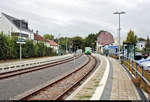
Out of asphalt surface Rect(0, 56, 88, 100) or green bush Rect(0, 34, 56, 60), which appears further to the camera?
green bush Rect(0, 34, 56, 60)

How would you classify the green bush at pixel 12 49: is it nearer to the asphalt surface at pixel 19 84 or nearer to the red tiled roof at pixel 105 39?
the asphalt surface at pixel 19 84

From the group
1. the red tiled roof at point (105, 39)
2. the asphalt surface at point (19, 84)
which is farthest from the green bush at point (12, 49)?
the red tiled roof at point (105, 39)

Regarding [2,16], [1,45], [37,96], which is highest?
[2,16]

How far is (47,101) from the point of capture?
21.7 ft

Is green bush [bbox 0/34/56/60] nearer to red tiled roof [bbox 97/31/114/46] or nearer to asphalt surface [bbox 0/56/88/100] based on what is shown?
asphalt surface [bbox 0/56/88/100]

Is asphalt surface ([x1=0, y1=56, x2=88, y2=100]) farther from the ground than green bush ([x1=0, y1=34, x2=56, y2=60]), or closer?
closer

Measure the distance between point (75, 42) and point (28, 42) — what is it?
83.5m

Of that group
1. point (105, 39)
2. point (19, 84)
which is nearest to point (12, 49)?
point (19, 84)

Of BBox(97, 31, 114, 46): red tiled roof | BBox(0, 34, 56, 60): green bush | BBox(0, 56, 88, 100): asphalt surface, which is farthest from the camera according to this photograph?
BBox(97, 31, 114, 46): red tiled roof

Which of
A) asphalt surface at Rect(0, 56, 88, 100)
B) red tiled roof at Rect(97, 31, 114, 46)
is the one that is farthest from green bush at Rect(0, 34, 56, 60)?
red tiled roof at Rect(97, 31, 114, 46)

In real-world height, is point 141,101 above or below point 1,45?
below

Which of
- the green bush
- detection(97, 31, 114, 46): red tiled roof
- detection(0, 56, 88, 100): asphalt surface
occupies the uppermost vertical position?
detection(97, 31, 114, 46): red tiled roof

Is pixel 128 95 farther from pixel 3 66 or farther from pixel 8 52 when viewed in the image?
pixel 8 52

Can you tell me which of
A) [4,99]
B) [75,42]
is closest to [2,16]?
[4,99]
